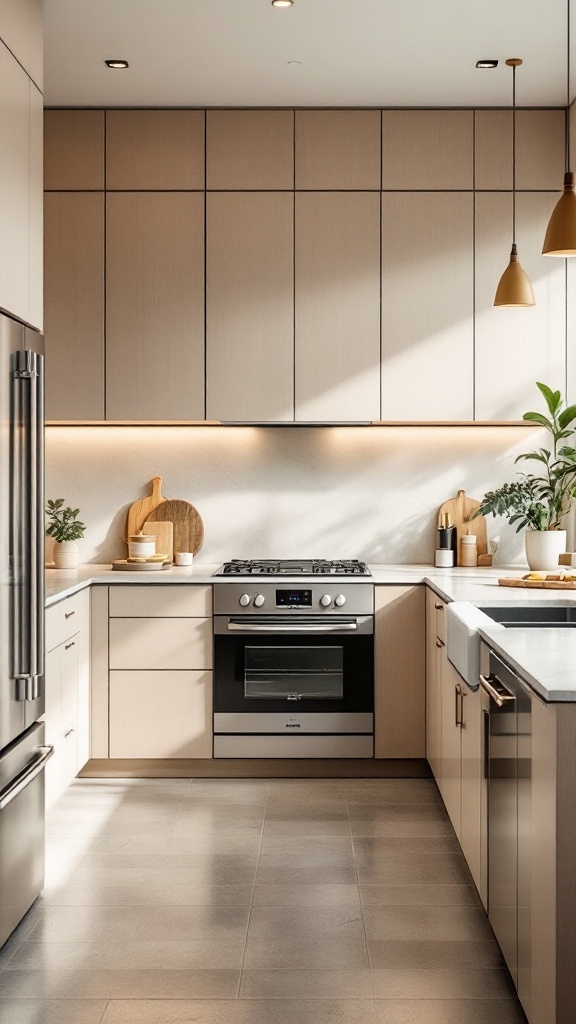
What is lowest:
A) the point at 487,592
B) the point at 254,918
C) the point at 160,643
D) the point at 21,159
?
the point at 254,918

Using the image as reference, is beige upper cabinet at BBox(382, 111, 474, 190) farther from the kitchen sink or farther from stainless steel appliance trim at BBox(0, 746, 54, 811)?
stainless steel appliance trim at BBox(0, 746, 54, 811)

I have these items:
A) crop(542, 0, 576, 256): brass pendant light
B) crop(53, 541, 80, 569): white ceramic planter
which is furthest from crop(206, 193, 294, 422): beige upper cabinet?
crop(542, 0, 576, 256): brass pendant light

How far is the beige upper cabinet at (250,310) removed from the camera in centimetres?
466

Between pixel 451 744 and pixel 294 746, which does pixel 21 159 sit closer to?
pixel 451 744

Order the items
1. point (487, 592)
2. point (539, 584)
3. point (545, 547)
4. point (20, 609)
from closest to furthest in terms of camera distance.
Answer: point (20, 609)
point (487, 592)
point (539, 584)
point (545, 547)

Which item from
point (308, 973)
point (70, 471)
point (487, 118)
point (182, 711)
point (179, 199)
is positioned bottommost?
point (308, 973)

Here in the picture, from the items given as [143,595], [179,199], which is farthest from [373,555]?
[179,199]

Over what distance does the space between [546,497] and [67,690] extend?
8.10 feet

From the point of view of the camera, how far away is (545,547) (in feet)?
14.9

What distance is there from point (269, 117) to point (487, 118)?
1015 millimetres

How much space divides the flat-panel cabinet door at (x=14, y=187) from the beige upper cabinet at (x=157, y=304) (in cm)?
156

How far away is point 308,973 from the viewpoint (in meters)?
2.69

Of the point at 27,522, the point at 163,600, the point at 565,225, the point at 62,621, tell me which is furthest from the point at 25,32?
the point at 163,600

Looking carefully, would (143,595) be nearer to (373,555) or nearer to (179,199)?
(373,555)
